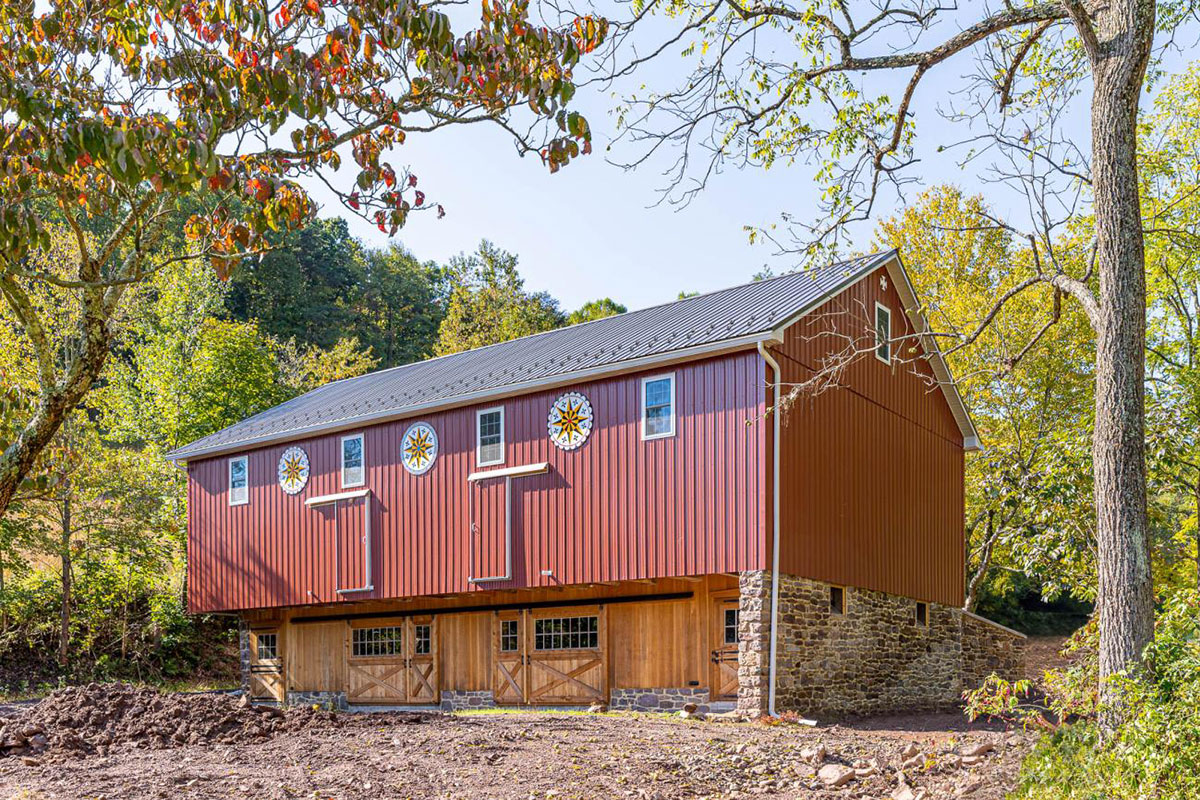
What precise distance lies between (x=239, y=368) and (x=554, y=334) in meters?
11.5

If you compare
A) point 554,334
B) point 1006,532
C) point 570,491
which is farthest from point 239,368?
point 1006,532

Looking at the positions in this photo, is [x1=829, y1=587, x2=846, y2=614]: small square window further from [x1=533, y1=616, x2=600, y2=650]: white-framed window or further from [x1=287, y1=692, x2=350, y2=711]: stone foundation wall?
[x1=287, y1=692, x2=350, y2=711]: stone foundation wall

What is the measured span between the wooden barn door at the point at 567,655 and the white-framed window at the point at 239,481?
6671 mm

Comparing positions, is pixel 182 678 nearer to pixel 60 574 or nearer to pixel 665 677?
pixel 60 574

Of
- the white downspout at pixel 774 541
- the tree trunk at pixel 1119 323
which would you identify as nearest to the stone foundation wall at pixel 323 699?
the white downspout at pixel 774 541

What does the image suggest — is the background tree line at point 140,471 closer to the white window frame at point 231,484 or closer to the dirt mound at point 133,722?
the white window frame at point 231,484

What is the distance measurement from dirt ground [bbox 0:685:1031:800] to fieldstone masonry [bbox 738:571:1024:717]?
1338mm

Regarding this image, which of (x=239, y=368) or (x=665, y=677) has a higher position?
(x=239, y=368)

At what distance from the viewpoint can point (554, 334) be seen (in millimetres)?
20547

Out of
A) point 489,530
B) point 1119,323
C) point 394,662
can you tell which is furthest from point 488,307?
point 1119,323

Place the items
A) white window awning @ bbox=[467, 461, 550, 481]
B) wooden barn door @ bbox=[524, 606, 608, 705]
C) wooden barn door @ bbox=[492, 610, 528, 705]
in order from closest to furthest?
white window awning @ bbox=[467, 461, 550, 481] < wooden barn door @ bbox=[524, 606, 608, 705] < wooden barn door @ bbox=[492, 610, 528, 705]

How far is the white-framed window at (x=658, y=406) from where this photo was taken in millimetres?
15250

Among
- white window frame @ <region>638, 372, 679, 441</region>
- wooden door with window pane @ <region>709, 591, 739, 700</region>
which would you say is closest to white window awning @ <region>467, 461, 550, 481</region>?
white window frame @ <region>638, 372, 679, 441</region>

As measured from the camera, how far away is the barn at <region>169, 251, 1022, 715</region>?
14.7 metres
